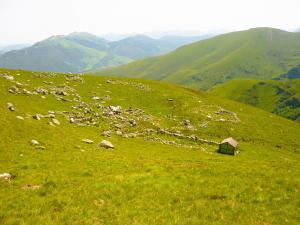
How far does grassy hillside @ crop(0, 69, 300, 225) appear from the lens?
18.1 m

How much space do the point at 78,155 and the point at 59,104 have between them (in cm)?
2633

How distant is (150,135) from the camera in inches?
2030

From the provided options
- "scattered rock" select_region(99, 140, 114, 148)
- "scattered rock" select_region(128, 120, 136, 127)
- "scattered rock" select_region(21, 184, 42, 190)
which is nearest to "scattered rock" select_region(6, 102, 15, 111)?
"scattered rock" select_region(99, 140, 114, 148)

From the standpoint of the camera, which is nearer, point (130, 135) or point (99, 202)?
point (99, 202)

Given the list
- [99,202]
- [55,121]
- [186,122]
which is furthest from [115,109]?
[99,202]

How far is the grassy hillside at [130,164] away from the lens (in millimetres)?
18109

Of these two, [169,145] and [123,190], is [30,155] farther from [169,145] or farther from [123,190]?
[169,145]

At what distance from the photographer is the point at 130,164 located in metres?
29.8

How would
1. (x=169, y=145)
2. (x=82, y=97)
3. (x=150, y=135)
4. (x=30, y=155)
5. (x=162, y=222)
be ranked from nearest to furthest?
(x=162, y=222)
(x=30, y=155)
(x=169, y=145)
(x=150, y=135)
(x=82, y=97)

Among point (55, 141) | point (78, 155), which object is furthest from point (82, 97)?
point (78, 155)

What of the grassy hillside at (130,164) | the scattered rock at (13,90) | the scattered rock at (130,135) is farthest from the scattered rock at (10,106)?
the scattered rock at (130,135)

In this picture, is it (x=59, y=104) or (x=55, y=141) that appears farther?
(x=59, y=104)

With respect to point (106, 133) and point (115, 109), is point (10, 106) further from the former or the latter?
point (115, 109)

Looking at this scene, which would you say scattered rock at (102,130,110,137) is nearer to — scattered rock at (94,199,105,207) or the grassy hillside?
the grassy hillside
